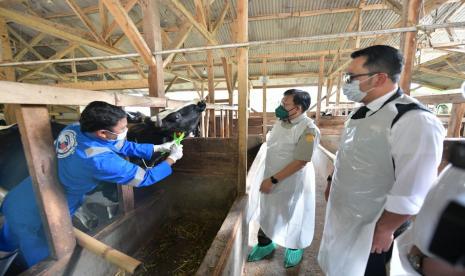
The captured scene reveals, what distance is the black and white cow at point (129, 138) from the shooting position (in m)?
1.96

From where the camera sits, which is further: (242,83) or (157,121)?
(157,121)

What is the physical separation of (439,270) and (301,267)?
1.89 m

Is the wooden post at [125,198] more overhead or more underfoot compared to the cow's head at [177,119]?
more underfoot

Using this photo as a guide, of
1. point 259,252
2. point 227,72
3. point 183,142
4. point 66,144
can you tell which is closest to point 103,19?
point 227,72

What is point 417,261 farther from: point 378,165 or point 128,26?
point 128,26

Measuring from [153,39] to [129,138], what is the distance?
114cm

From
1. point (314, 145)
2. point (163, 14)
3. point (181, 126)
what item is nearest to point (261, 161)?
point (314, 145)

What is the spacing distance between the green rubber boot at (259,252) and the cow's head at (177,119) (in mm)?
1600

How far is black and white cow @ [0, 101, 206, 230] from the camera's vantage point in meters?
1.96

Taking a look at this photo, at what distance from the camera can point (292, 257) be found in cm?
228

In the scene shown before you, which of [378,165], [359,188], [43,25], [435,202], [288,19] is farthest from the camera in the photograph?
[288,19]

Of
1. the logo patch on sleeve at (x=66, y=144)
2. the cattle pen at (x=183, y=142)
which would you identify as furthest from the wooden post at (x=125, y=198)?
the logo patch on sleeve at (x=66, y=144)

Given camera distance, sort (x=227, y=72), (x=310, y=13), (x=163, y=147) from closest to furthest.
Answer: (x=163, y=147) → (x=227, y=72) → (x=310, y=13)

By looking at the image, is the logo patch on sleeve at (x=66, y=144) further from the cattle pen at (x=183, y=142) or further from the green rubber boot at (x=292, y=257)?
the green rubber boot at (x=292, y=257)
